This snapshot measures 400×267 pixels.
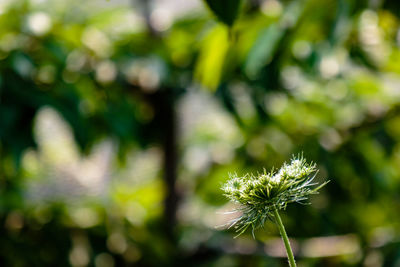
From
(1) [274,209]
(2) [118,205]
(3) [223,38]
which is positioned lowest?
(1) [274,209]

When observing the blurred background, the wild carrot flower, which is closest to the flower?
the wild carrot flower

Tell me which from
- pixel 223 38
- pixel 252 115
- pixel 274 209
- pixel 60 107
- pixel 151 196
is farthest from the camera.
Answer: pixel 151 196

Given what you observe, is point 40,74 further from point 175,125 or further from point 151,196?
point 151,196

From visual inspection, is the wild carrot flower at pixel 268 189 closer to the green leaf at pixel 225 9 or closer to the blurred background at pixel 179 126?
the green leaf at pixel 225 9

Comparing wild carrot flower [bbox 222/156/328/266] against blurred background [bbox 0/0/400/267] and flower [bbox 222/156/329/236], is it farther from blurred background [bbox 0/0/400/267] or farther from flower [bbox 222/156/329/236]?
Answer: blurred background [bbox 0/0/400/267]


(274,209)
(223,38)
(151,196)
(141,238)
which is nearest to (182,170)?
(151,196)
